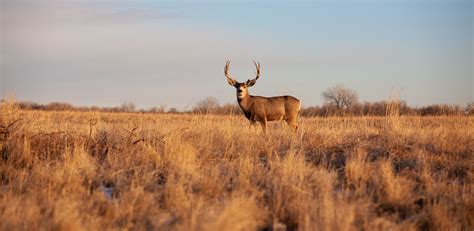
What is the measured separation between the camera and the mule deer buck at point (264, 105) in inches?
715

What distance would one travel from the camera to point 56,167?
7.59m

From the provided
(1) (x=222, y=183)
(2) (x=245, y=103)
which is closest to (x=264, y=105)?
(2) (x=245, y=103)

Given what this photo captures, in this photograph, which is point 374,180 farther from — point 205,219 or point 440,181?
point 205,219

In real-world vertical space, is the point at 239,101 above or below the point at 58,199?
above

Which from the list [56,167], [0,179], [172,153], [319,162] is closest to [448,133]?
[319,162]

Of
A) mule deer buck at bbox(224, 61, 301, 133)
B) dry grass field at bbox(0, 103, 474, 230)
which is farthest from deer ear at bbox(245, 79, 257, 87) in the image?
dry grass field at bbox(0, 103, 474, 230)

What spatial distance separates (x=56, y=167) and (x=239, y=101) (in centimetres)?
1138

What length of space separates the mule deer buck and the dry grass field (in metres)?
7.37

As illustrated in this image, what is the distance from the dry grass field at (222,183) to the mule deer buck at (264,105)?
7.37 meters

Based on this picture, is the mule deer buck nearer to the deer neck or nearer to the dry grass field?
the deer neck

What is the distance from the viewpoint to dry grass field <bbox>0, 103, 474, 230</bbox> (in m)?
5.85

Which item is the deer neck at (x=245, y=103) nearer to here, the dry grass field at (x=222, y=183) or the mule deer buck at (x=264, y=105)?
the mule deer buck at (x=264, y=105)

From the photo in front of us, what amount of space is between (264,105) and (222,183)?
1165 cm

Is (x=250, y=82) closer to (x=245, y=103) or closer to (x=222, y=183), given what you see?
(x=245, y=103)
